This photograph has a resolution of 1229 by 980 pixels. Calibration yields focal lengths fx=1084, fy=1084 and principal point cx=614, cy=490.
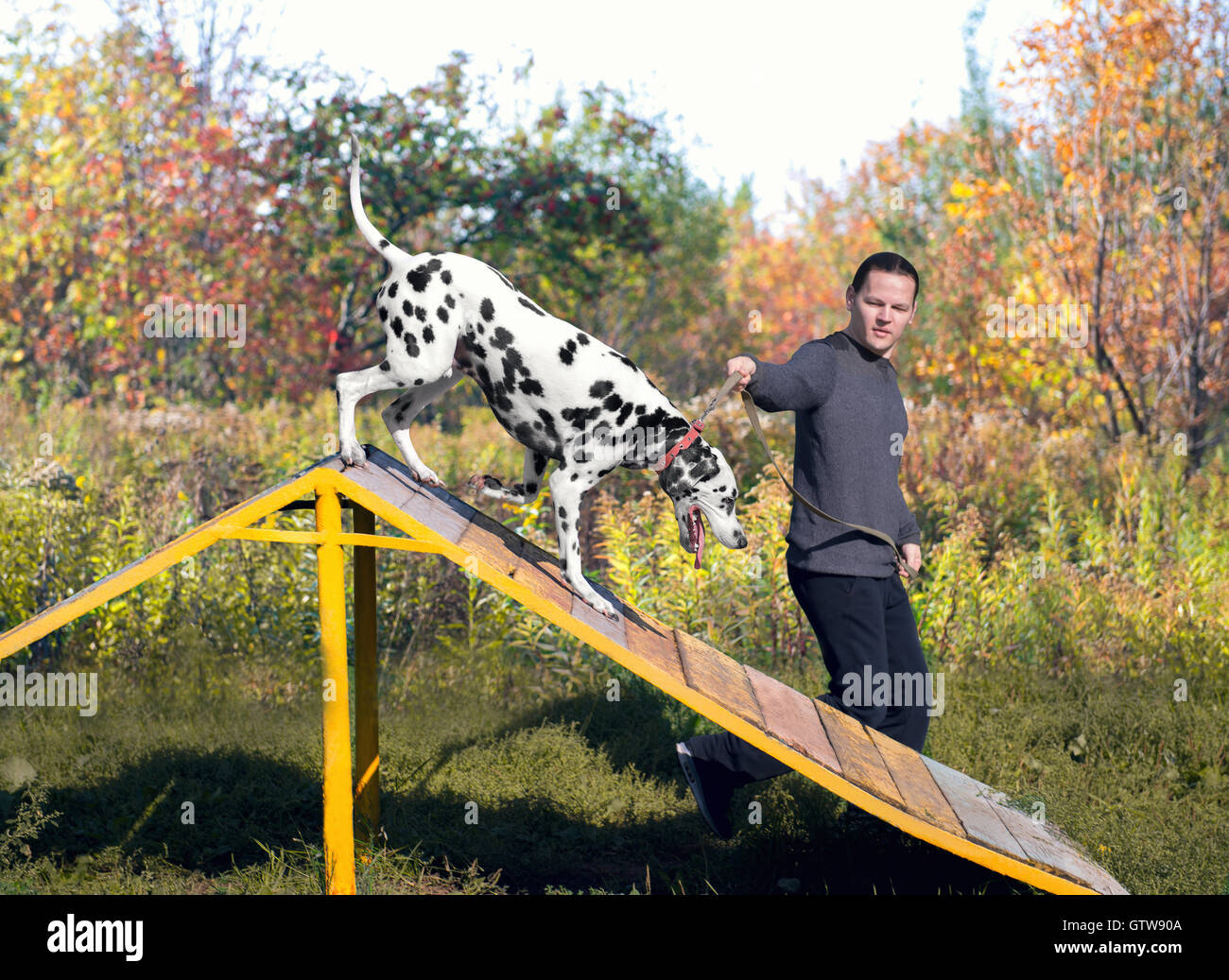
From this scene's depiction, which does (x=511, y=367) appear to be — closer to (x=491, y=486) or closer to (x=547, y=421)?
(x=547, y=421)

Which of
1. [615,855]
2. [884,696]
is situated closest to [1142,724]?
[884,696]

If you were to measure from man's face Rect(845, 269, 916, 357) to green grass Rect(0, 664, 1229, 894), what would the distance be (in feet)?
6.55

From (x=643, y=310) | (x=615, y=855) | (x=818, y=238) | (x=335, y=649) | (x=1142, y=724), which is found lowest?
(x=615, y=855)

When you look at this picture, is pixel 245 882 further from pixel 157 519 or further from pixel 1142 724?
pixel 1142 724

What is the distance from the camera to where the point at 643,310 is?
1612 centimetres

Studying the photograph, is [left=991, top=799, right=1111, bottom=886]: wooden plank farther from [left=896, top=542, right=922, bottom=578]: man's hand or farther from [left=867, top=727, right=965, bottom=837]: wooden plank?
[left=896, top=542, right=922, bottom=578]: man's hand

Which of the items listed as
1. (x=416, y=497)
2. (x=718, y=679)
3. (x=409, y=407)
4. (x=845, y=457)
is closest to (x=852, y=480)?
(x=845, y=457)

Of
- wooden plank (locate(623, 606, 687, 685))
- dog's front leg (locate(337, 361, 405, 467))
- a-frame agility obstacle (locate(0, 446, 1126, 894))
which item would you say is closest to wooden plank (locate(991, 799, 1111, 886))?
a-frame agility obstacle (locate(0, 446, 1126, 894))

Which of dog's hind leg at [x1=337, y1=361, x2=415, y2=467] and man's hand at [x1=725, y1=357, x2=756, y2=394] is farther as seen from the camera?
dog's hind leg at [x1=337, y1=361, x2=415, y2=467]

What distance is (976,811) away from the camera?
3.69 meters

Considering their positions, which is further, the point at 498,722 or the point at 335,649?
the point at 498,722

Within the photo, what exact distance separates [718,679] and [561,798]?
49.3 inches

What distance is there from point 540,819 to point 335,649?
1.54 meters

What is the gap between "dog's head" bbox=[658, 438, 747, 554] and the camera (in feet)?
12.3
